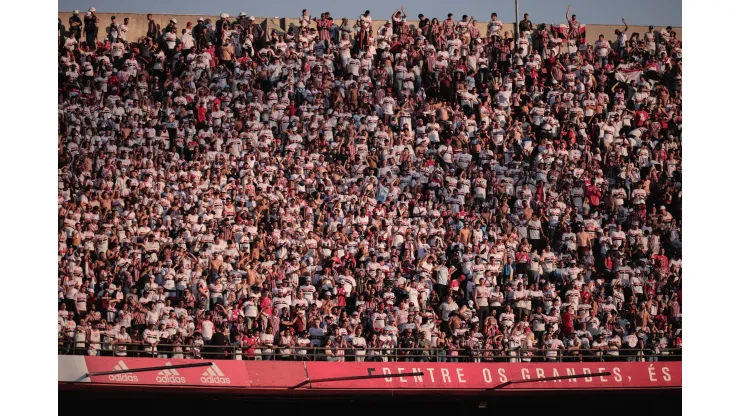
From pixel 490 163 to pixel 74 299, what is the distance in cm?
483

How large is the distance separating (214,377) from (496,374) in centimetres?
254

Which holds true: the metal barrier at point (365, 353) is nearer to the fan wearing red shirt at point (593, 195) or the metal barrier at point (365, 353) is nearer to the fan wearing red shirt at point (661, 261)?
the fan wearing red shirt at point (661, 261)

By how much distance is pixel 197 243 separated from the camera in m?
11.8

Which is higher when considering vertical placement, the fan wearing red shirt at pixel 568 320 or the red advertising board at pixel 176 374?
the fan wearing red shirt at pixel 568 320

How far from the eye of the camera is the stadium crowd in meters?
→ 11.2

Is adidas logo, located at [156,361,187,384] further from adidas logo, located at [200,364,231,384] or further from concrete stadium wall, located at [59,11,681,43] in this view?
concrete stadium wall, located at [59,11,681,43]

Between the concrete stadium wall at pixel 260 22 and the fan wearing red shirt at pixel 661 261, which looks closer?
the fan wearing red shirt at pixel 661 261

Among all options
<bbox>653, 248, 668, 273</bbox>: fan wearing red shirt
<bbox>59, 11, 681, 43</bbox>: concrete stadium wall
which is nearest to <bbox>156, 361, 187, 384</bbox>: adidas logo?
<bbox>59, 11, 681, 43</bbox>: concrete stadium wall

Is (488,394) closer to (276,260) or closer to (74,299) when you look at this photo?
(276,260)

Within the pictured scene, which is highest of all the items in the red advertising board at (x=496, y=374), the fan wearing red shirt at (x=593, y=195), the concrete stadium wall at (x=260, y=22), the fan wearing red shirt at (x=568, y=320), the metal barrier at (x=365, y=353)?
Result: the concrete stadium wall at (x=260, y=22)

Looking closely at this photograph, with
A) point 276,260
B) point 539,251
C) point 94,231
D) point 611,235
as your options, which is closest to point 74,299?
point 94,231

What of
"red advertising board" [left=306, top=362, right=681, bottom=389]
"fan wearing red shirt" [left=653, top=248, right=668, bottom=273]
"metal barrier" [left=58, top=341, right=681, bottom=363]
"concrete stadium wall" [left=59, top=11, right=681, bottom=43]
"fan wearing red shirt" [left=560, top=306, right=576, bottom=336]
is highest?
"concrete stadium wall" [left=59, top=11, right=681, bottom=43]

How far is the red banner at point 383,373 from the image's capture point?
410 inches

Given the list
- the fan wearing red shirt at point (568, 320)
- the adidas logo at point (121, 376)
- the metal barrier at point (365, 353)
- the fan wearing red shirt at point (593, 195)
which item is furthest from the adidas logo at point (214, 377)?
the fan wearing red shirt at point (593, 195)
